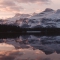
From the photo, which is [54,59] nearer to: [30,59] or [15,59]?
[30,59]

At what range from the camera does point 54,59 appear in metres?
18.0

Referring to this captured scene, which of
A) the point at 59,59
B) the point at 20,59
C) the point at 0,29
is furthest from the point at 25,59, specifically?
the point at 0,29

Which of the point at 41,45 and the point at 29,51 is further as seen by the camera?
the point at 41,45

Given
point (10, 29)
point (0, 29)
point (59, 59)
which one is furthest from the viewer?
point (10, 29)

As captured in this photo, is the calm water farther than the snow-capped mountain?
No

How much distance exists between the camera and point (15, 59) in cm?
1819

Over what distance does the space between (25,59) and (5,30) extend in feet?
406

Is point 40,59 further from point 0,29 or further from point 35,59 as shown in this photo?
point 0,29

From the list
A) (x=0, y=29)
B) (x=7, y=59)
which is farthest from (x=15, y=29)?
(x=7, y=59)

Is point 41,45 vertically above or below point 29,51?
below

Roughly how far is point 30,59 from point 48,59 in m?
1.53

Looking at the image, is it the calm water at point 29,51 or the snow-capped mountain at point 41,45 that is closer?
the calm water at point 29,51

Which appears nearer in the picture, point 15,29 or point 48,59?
point 48,59

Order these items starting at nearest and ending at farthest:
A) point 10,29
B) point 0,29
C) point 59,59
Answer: point 59,59, point 0,29, point 10,29
